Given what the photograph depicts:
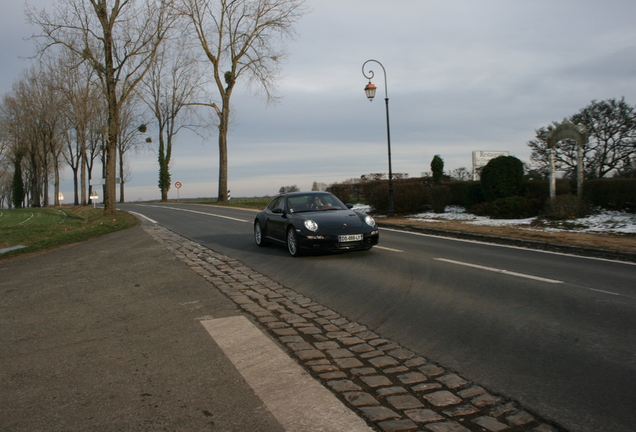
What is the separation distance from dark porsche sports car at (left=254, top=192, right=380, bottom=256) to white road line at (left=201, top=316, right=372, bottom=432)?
4.82 m

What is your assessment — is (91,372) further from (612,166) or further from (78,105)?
(78,105)

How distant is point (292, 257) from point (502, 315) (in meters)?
5.60

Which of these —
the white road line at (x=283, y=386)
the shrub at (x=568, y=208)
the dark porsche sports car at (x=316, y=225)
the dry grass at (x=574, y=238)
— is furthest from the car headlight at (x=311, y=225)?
the shrub at (x=568, y=208)

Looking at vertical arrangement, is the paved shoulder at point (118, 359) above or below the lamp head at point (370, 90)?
below

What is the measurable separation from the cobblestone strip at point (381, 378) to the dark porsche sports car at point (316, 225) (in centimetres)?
346

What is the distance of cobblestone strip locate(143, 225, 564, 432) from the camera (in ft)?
10.1

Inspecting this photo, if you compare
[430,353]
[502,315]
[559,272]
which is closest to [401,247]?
[559,272]

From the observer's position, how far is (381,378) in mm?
3807

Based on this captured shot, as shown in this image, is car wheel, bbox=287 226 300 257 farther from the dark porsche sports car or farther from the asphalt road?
the asphalt road

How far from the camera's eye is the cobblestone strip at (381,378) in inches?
122

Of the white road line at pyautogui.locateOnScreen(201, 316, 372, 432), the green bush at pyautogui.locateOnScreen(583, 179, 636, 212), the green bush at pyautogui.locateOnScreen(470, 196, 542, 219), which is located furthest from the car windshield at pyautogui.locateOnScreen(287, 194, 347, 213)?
the green bush at pyautogui.locateOnScreen(583, 179, 636, 212)

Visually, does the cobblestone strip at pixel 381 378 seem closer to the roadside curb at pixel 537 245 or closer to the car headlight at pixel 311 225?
the car headlight at pixel 311 225

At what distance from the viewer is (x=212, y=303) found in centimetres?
629

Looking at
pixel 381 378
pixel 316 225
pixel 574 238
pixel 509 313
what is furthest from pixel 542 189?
pixel 381 378
